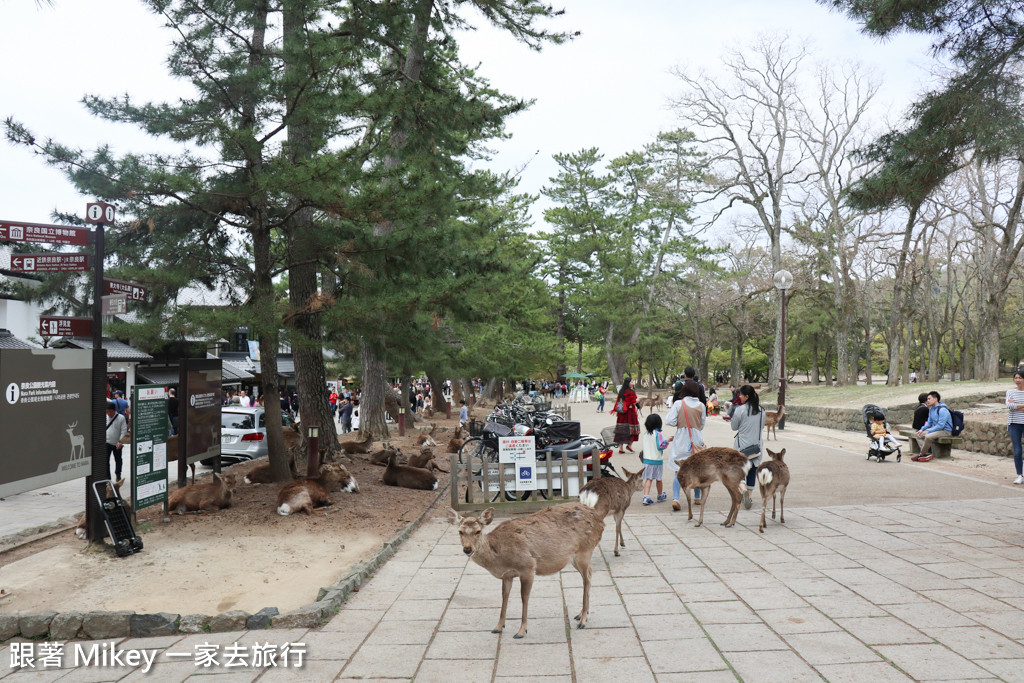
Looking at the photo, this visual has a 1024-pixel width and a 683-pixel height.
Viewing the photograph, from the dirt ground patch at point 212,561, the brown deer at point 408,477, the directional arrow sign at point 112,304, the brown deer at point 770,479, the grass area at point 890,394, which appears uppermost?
the directional arrow sign at point 112,304

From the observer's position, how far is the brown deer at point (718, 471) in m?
8.32

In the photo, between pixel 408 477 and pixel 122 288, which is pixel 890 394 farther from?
pixel 122 288

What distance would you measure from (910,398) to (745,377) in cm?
5836

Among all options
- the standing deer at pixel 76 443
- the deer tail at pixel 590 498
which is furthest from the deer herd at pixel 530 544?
the standing deer at pixel 76 443

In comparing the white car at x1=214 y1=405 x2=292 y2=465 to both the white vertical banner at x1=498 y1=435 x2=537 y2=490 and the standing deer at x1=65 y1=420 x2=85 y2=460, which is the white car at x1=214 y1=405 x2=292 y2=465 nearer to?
the standing deer at x1=65 y1=420 x2=85 y2=460

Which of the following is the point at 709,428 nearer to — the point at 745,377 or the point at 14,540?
the point at 14,540

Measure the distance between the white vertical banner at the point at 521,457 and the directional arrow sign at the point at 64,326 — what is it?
16.7 feet

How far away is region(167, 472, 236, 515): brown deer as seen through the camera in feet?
30.4

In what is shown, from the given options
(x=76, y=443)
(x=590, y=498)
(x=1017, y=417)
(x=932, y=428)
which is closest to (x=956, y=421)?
(x=932, y=428)

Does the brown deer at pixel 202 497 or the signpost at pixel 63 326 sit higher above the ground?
the signpost at pixel 63 326

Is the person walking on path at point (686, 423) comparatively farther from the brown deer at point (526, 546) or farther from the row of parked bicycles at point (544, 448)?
the brown deer at point (526, 546)

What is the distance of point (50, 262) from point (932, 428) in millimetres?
15963

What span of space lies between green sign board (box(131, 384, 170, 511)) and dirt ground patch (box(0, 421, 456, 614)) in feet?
1.47

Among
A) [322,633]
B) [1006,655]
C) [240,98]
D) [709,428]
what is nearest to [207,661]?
[322,633]
